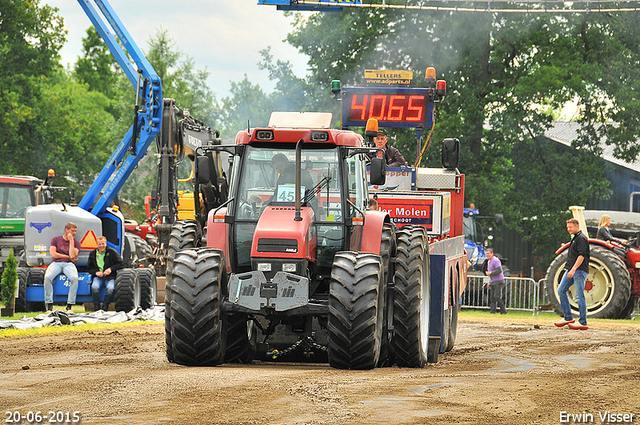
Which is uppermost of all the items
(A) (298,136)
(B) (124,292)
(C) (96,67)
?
(C) (96,67)

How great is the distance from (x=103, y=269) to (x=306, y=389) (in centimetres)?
1155

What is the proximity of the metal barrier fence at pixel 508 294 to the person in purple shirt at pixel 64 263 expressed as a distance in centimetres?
1170

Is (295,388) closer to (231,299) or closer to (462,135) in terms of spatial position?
(231,299)

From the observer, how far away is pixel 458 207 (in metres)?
15.4

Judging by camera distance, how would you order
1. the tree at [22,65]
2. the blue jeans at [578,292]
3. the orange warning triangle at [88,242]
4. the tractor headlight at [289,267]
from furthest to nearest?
the tree at [22,65], the orange warning triangle at [88,242], the blue jeans at [578,292], the tractor headlight at [289,267]

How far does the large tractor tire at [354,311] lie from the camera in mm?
9039

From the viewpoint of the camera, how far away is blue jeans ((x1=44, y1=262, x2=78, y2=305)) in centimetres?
1783

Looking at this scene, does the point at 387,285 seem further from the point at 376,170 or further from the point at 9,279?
the point at 9,279

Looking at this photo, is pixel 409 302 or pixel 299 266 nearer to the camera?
pixel 299 266

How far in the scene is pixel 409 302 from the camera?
33.1 ft

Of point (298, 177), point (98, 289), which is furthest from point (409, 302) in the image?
point (98, 289)

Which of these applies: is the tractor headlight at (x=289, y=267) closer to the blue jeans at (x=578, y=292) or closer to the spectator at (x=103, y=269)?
the blue jeans at (x=578, y=292)

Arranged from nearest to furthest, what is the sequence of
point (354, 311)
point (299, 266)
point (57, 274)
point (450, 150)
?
1. point (354, 311)
2. point (299, 266)
3. point (450, 150)
4. point (57, 274)

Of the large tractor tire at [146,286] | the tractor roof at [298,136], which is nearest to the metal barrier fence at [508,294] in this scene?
the large tractor tire at [146,286]
